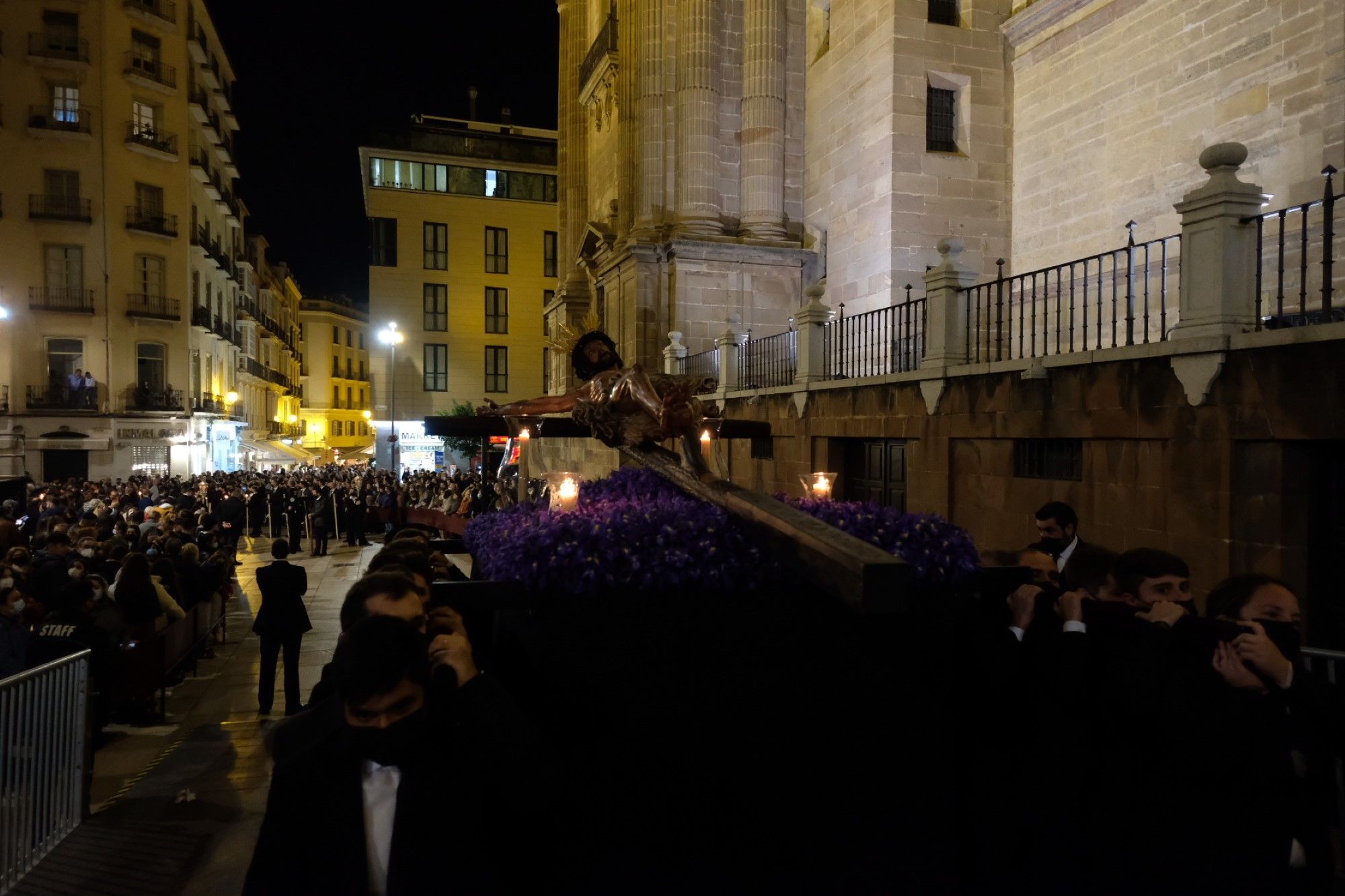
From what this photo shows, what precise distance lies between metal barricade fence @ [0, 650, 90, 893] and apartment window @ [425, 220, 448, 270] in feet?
157

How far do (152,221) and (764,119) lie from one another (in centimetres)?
2698

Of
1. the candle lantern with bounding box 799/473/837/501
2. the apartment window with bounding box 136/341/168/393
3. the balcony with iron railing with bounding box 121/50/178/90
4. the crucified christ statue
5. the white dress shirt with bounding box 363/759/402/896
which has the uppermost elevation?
the balcony with iron railing with bounding box 121/50/178/90

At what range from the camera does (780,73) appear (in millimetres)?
21000

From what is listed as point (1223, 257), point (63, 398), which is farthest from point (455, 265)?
point (1223, 257)

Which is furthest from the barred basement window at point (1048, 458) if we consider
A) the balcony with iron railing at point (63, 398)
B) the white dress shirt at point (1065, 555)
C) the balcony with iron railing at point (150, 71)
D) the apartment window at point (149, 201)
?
the balcony with iron railing at point (150, 71)

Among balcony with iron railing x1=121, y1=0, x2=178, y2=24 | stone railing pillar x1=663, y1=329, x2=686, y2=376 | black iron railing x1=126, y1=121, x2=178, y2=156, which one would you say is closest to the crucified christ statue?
stone railing pillar x1=663, y1=329, x2=686, y2=376

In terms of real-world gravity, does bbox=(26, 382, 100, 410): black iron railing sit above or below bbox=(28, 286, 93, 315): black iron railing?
below

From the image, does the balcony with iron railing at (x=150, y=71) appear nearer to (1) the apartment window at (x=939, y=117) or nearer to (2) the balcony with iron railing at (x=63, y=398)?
(2) the balcony with iron railing at (x=63, y=398)

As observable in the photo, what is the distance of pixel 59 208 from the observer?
32.8 m

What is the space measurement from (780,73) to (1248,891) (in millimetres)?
20899

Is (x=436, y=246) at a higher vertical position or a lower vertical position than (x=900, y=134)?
higher

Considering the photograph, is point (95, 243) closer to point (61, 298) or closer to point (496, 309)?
point (61, 298)

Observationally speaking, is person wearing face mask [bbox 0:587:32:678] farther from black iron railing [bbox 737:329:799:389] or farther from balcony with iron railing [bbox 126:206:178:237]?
balcony with iron railing [bbox 126:206:178:237]

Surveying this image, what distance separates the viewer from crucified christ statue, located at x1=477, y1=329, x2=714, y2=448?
206 inches
